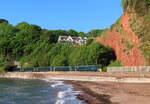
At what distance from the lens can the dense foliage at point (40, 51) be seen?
153 feet

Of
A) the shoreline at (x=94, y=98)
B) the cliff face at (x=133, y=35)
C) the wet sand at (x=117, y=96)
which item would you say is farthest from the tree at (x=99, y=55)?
the shoreline at (x=94, y=98)

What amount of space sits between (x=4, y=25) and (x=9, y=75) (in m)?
43.9

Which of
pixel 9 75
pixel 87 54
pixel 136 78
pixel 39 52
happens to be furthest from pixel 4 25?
pixel 136 78

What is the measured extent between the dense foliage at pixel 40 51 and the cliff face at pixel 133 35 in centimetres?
450

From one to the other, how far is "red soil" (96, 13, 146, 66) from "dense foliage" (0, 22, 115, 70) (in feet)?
8.39

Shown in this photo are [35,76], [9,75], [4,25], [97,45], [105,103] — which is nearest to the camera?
[105,103]

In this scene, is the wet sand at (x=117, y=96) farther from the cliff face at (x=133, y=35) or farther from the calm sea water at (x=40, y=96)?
the cliff face at (x=133, y=35)

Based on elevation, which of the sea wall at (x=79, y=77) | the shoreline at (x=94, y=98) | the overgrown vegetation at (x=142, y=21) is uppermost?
the overgrown vegetation at (x=142, y=21)

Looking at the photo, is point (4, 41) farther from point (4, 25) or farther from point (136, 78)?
point (136, 78)

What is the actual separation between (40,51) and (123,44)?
129ft

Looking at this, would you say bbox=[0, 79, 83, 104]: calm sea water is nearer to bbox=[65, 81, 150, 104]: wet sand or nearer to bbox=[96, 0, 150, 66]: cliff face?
bbox=[65, 81, 150, 104]: wet sand

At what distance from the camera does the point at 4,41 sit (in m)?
84.6

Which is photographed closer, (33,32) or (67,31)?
(33,32)

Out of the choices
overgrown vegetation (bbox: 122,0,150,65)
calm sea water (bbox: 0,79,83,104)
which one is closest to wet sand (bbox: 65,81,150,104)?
calm sea water (bbox: 0,79,83,104)
